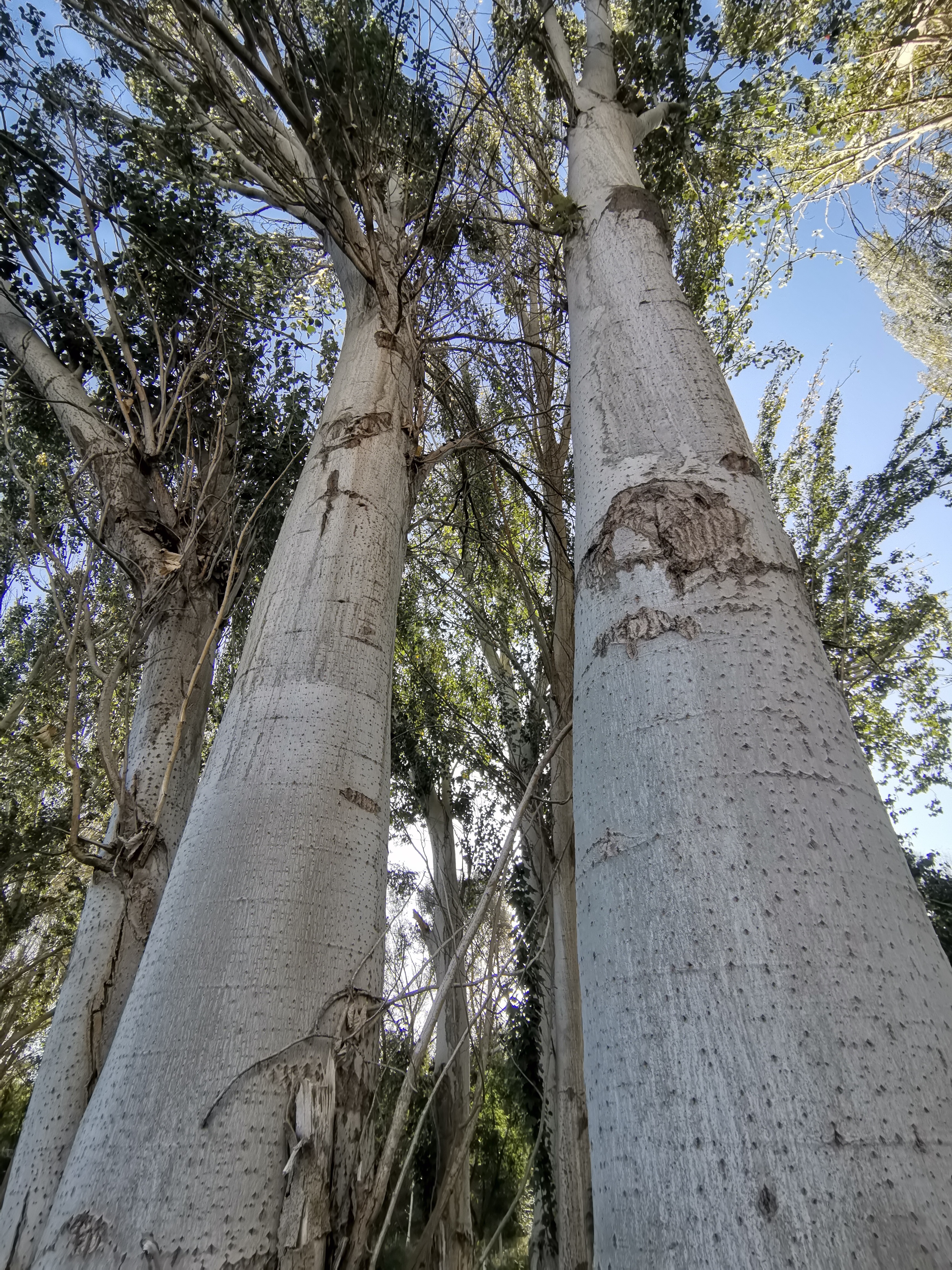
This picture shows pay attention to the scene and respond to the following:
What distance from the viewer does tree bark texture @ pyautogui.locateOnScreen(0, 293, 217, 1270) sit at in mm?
2012

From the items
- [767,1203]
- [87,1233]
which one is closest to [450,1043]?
[87,1233]

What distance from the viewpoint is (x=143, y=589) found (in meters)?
3.09

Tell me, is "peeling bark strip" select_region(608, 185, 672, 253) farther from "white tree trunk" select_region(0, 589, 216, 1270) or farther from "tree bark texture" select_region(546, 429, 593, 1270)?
"white tree trunk" select_region(0, 589, 216, 1270)

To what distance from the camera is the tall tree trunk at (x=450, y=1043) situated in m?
2.69

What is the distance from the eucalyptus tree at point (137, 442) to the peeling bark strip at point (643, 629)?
1.41m

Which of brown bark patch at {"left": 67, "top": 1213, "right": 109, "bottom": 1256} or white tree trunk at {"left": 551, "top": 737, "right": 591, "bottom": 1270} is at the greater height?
white tree trunk at {"left": 551, "top": 737, "right": 591, "bottom": 1270}

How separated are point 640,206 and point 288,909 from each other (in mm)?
1845

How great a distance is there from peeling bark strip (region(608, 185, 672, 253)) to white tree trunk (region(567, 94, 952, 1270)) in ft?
3.06

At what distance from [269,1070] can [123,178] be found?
5.16 meters

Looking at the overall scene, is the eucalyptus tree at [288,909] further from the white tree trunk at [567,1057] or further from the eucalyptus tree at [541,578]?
the white tree trunk at [567,1057]

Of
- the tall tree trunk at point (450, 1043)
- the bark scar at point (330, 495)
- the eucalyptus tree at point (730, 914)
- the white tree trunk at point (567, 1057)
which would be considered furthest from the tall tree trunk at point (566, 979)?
the eucalyptus tree at point (730, 914)

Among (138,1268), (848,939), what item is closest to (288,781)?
(138,1268)

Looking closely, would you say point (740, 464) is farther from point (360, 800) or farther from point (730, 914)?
point (360, 800)

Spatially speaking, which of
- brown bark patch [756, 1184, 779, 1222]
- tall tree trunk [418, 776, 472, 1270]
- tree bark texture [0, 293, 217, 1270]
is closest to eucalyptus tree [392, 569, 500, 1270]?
tall tree trunk [418, 776, 472, 1270]
